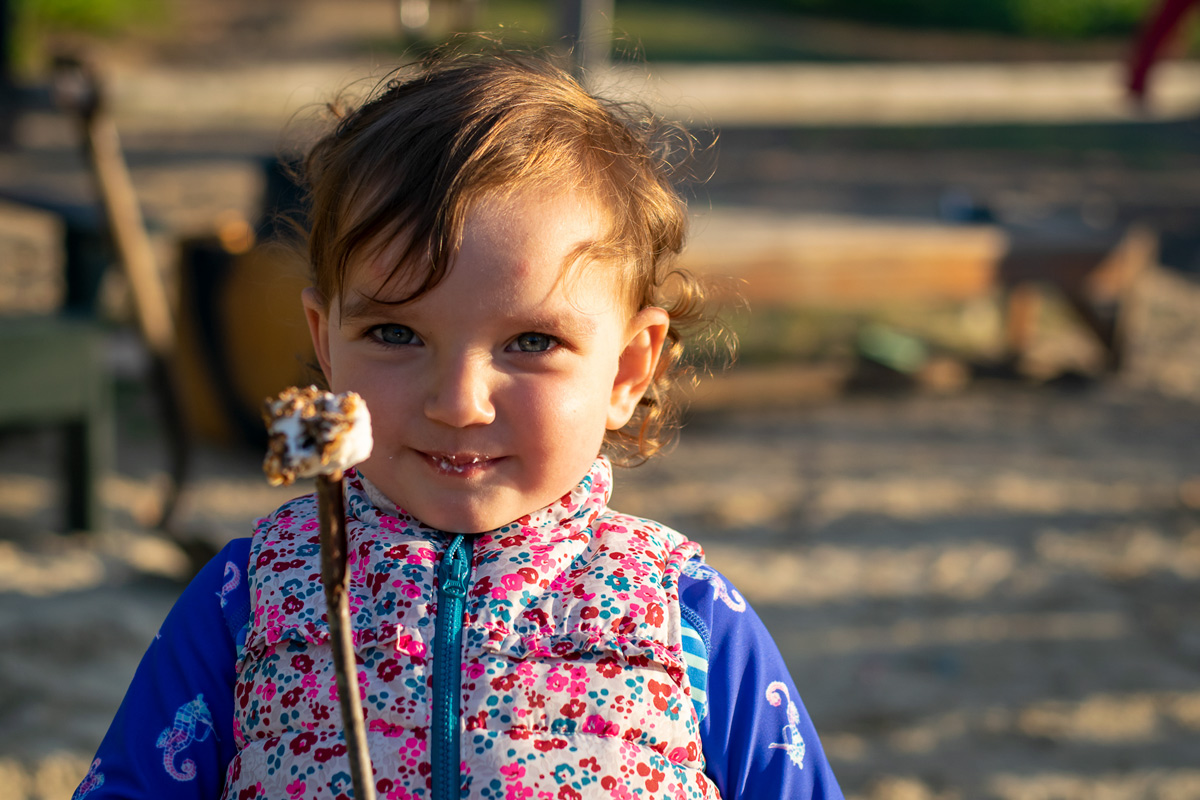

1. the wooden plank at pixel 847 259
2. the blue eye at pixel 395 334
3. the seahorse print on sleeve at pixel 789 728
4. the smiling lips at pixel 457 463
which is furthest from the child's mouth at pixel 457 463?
the wooden plank at pixel 847 259

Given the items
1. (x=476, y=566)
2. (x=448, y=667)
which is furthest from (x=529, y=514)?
(x=448, y=667)

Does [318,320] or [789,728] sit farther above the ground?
[318,320]

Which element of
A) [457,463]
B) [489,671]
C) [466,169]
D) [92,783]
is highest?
[466,169]

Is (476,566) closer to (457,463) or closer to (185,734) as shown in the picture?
(457,463)

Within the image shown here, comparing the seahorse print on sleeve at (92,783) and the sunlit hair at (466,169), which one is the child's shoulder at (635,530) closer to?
the sunlit hair at (466,169)

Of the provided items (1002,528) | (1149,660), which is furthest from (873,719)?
(1002,528)

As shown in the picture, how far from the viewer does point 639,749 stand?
3.41ft

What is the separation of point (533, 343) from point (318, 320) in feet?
0.84

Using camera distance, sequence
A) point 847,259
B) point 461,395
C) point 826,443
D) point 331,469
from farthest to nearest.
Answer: point 847,259 → point 826,443 → point 461,395 → point 331,469

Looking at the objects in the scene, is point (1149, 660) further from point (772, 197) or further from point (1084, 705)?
point (772, 197)

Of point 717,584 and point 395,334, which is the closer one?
point 395,334

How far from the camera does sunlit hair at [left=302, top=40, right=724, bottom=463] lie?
1029 mm

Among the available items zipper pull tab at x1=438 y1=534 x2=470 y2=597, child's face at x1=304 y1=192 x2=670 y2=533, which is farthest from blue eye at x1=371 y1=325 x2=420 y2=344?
zipper pull tab at x1=438 y1=534 x2=470 y2=597

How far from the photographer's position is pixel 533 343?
1.07m
